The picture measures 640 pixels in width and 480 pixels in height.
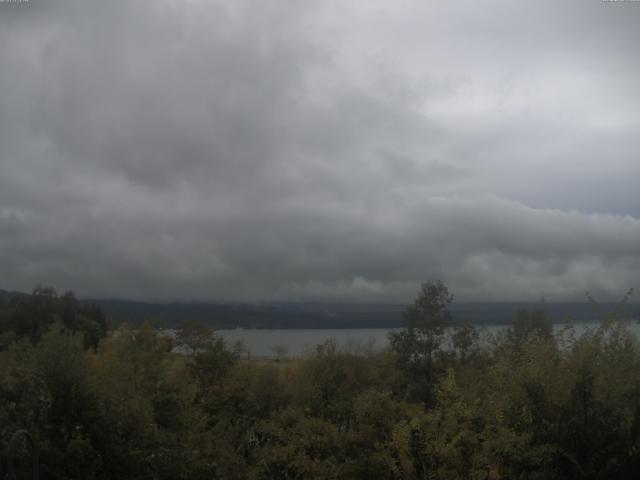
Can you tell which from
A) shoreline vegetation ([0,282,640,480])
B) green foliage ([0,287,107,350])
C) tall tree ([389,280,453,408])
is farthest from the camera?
green foliage ([0,287,107,350])

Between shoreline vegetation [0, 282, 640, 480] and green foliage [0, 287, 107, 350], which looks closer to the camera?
shoreline vegetation [0, 282, 640, 480]

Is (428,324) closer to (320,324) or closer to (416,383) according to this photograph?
(416,383)

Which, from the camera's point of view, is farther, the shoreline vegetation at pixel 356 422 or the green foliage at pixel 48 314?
the green foliage at pixel 48 314

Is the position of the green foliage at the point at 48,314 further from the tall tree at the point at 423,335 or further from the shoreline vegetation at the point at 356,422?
the shoreline vegetation at the point at 356,422

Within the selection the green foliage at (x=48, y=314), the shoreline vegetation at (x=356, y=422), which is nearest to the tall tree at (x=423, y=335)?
the shoreline vegetation at (x=356, y=422)

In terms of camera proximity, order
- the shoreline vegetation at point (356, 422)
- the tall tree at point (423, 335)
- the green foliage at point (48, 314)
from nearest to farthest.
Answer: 1. the shoreline vegetation at point (356, 422)
2. the tall tree at point (423, 335)
3. the green foliage at point (48, 314)

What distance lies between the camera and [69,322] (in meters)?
48.0

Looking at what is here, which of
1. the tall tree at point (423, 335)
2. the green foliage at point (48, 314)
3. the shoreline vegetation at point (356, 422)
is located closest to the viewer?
the shoreline vegetation at point (356, 422)

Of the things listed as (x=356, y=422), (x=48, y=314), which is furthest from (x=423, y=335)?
(x=48, y=314)

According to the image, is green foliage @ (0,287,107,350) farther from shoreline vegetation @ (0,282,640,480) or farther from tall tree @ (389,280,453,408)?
shoreline vegetation @ (0,282,640,480)

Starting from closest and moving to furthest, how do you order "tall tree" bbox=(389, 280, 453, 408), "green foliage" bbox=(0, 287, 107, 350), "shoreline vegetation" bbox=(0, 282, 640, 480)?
"shoreline vegetation" bbox=(0, 282, 640, 480), "tall tree" bbox=(389, 280, 453, 408), "green foliage" bbox=(0, 287, 107, 350)

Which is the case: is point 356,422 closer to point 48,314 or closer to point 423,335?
point 423,335

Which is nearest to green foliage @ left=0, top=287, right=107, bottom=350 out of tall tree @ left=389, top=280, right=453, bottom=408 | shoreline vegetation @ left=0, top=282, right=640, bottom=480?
tall tree @ left=389, top=280, right=453, bottom=408

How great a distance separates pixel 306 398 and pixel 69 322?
30.3 m
